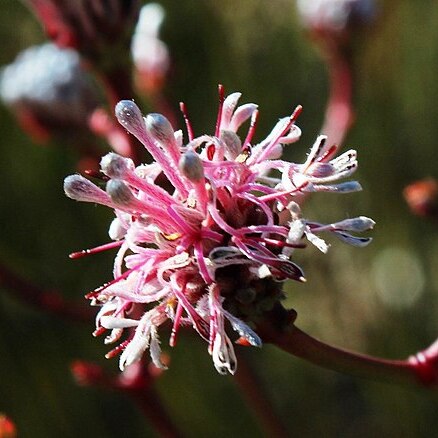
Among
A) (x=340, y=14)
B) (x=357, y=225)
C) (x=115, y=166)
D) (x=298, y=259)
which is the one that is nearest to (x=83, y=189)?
(x=115, y=166)

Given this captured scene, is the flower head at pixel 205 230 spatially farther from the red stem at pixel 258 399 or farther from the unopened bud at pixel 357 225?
the red stem at pixel 258 399

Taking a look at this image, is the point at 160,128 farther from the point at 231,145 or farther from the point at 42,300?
the point at 42,300

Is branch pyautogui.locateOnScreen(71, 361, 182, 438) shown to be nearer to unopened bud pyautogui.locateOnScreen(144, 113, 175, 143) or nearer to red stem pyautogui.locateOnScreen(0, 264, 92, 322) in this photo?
red stem pyautogui.locateOnScreen(0, 264, 92, 322)

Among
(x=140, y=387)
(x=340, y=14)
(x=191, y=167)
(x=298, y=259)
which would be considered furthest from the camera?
(x=298, y=259)

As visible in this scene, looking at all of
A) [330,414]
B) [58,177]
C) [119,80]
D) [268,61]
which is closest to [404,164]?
[268,61]

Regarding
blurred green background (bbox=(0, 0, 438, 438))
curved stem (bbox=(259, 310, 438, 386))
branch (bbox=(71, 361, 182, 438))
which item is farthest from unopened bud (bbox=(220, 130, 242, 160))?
blurred green background (bbox=(0, 0, 438, 438))

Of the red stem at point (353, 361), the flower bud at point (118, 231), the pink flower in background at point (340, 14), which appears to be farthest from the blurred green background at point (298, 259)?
the flower bud at point (118, 231)
